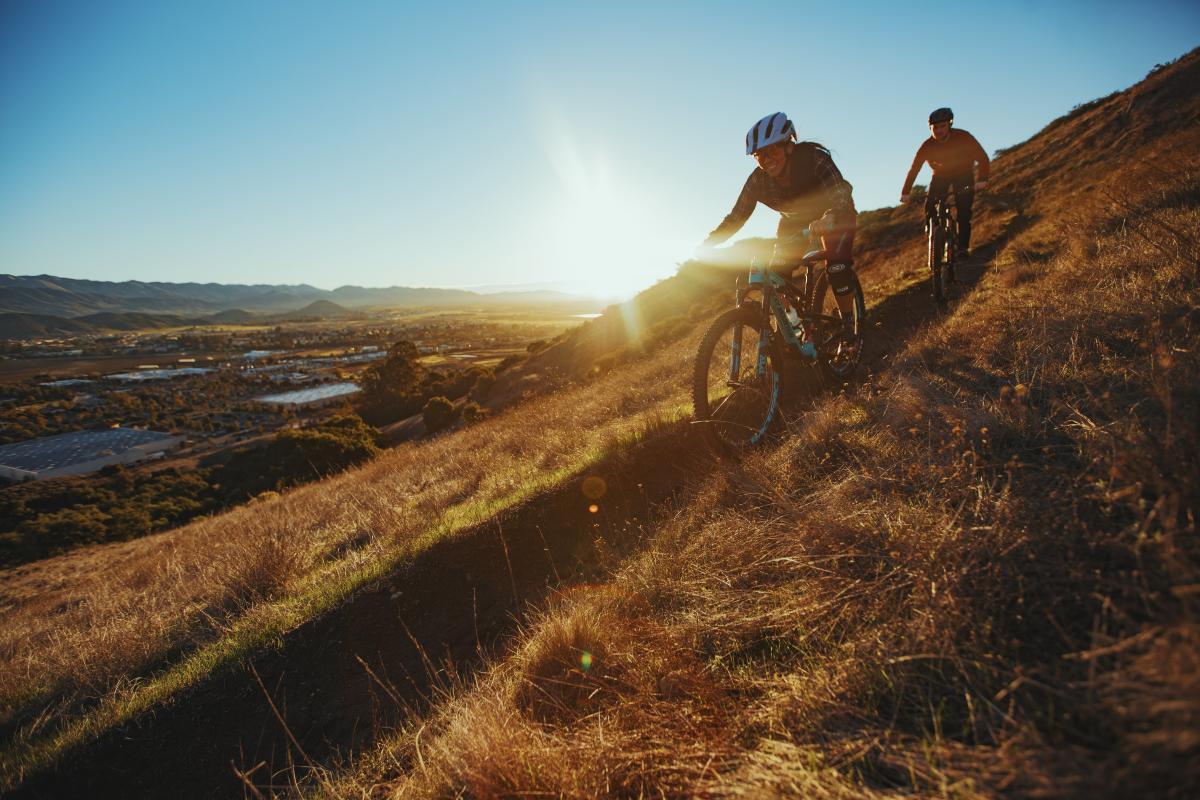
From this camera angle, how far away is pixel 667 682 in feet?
8.07

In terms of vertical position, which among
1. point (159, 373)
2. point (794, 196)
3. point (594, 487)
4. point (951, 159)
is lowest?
point (159, 373)

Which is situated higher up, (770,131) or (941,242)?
(770,131)

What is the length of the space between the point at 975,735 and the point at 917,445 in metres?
2.13

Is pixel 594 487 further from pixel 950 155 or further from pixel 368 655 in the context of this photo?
pixel 950 155

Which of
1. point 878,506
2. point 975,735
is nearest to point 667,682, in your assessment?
point 975,735

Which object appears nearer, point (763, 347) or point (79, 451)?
point (763, 347)

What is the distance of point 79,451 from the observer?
53812 millimetres

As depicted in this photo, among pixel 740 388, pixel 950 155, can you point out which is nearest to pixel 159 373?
pixel 740 388

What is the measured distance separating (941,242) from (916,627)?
9.54 meters

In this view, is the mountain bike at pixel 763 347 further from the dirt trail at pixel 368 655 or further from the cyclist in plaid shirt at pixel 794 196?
the dirt trail at pixel 368 655

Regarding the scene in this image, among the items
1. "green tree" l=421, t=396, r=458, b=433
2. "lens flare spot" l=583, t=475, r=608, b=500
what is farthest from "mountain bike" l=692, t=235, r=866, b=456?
"green tree" l=421, t=396, r=458, b=433

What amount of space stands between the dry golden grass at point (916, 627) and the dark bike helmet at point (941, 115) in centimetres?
597

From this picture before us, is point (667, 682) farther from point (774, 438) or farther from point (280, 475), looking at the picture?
point (280, 475)

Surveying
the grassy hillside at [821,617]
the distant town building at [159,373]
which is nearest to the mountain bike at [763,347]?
the grassy hillside at [821,617]
